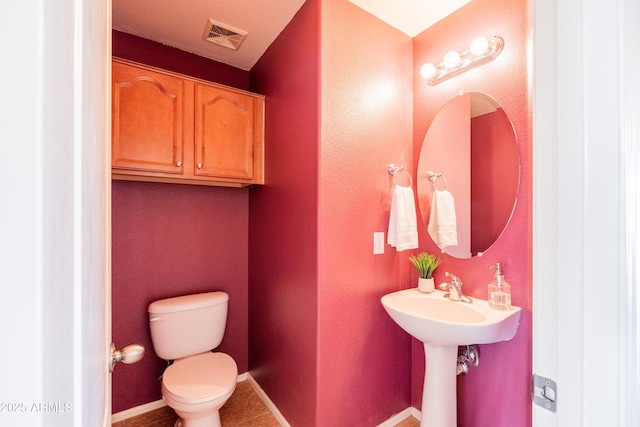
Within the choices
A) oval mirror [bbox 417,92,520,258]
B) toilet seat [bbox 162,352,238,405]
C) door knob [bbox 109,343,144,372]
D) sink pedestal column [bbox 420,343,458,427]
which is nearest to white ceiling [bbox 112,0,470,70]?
oval mirror [bbox 417,92,520,258]

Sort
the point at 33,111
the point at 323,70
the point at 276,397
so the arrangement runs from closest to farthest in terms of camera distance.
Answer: the point at 33,111
the point at 323,70
the point at 276,397

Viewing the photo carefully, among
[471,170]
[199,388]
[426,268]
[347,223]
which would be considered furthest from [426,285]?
[199,388]

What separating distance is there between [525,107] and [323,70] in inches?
40.0

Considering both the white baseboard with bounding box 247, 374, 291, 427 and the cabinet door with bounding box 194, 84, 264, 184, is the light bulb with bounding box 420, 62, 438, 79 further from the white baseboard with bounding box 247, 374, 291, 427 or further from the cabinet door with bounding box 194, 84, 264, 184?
the white baseboard with bounding box 247, 374, 291, 427

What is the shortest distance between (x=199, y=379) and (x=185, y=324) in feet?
1.27

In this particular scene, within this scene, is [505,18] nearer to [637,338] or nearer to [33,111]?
[637,338]

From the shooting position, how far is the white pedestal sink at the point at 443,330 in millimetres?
1126

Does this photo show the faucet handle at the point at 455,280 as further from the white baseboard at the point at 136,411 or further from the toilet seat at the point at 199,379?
the white baseboard at the point at 136,411

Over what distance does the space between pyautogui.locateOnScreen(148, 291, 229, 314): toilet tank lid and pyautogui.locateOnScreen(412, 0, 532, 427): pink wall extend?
156cm

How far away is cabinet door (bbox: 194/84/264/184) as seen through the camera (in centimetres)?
176

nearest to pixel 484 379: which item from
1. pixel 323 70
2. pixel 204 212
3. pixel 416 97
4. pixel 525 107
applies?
pixel 525 107

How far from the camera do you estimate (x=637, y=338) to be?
1.36ft

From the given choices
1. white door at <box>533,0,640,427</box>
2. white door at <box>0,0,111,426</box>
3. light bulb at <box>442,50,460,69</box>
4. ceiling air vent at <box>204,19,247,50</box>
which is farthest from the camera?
ceiling air vent at <box>204,19,247,50</box>

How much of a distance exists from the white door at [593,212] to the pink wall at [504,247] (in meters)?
0.96
